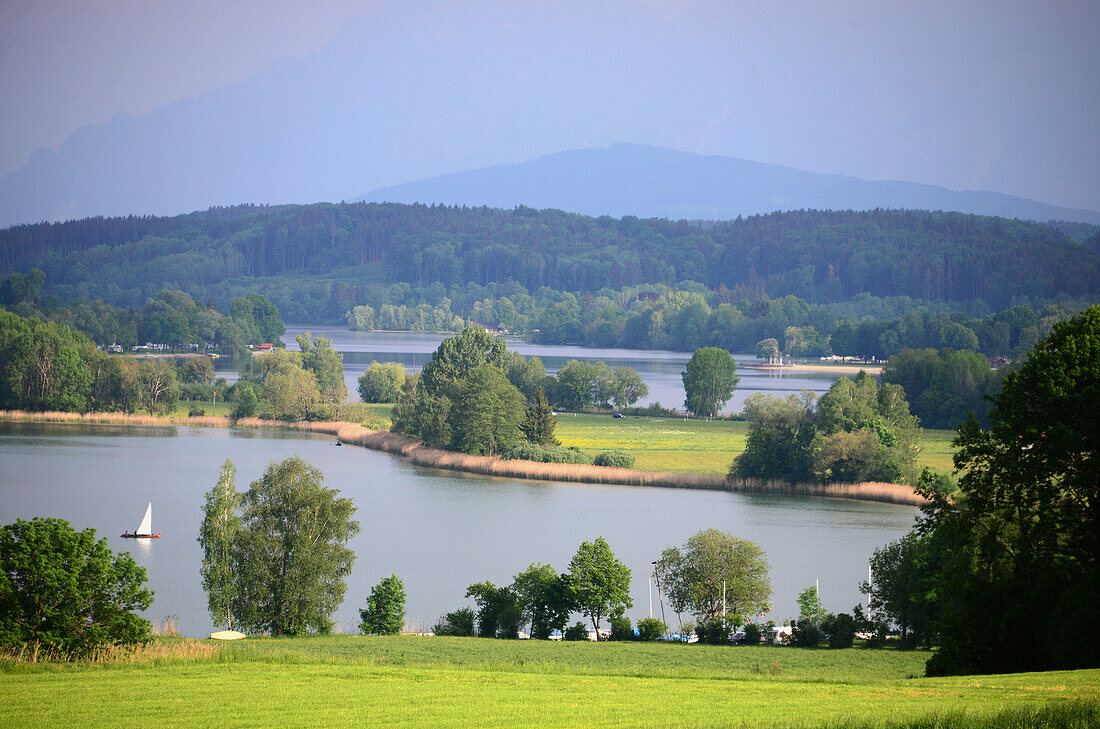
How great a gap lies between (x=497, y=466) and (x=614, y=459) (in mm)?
7092

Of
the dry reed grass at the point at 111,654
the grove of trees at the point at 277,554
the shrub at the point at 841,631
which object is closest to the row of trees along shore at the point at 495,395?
the shrub at the point at 841,631

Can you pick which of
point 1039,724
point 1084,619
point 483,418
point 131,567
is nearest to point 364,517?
point 483,418

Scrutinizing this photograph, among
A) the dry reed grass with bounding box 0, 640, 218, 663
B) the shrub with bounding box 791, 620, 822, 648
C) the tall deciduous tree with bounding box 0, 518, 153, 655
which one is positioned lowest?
the shrub with bounding box 791, 620, 822, 648

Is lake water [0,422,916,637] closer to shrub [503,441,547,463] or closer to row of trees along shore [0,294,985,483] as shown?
shrub [503,441,547,463]

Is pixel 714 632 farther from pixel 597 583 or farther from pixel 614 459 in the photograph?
pixel 614 459

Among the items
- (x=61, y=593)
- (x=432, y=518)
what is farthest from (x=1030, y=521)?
(x=432, y=518)

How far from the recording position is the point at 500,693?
19422 mm

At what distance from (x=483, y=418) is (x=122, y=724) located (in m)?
51.4

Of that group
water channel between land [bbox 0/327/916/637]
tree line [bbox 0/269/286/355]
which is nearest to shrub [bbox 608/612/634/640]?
water channel between land [bbox 0/327/916/637]

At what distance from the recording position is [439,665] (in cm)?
2348

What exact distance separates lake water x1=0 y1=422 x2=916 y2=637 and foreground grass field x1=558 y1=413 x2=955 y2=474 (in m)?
6.12

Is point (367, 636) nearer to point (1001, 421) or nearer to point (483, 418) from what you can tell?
point (1001, 421)

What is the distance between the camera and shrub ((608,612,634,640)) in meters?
31.2

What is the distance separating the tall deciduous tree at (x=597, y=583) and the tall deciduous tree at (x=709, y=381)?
5803 cm
